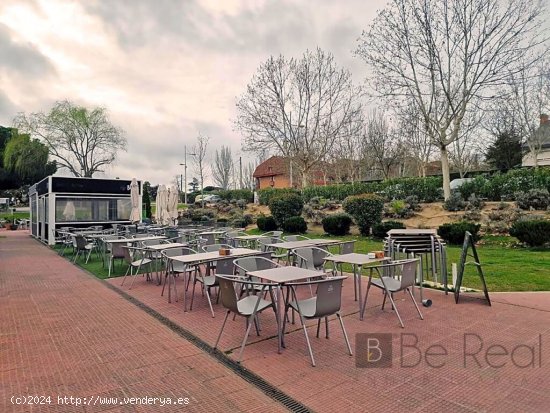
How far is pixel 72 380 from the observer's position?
10.4 feet

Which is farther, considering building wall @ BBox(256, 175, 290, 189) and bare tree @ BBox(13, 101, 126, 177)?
building wall @ BBox(256, 175, 290, 189)

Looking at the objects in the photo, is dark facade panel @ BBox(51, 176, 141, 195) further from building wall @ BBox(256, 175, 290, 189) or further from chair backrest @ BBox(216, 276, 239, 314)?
building wall @ BBox(256, 175, 290, 189)

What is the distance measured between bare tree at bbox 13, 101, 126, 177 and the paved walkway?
31487 mm

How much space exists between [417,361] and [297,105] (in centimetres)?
2051

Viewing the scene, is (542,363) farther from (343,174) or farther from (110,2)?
(343,174)

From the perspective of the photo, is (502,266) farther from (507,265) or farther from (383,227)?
(383,227)

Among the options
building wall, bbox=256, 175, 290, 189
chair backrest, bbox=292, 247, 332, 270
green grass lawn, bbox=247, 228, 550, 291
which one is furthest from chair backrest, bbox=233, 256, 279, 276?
building wall, bbox=256, 175, 290, 189

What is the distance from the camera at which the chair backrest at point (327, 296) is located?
347 centimetres

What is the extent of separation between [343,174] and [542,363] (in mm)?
31568

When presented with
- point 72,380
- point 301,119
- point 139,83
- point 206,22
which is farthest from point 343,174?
point 72,380

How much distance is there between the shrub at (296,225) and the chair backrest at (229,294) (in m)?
12.8

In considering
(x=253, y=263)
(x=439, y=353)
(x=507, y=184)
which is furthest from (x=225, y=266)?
(x=507, y=184)

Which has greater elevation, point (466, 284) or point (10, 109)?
point (10, 109)

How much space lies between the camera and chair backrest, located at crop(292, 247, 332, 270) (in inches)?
240
